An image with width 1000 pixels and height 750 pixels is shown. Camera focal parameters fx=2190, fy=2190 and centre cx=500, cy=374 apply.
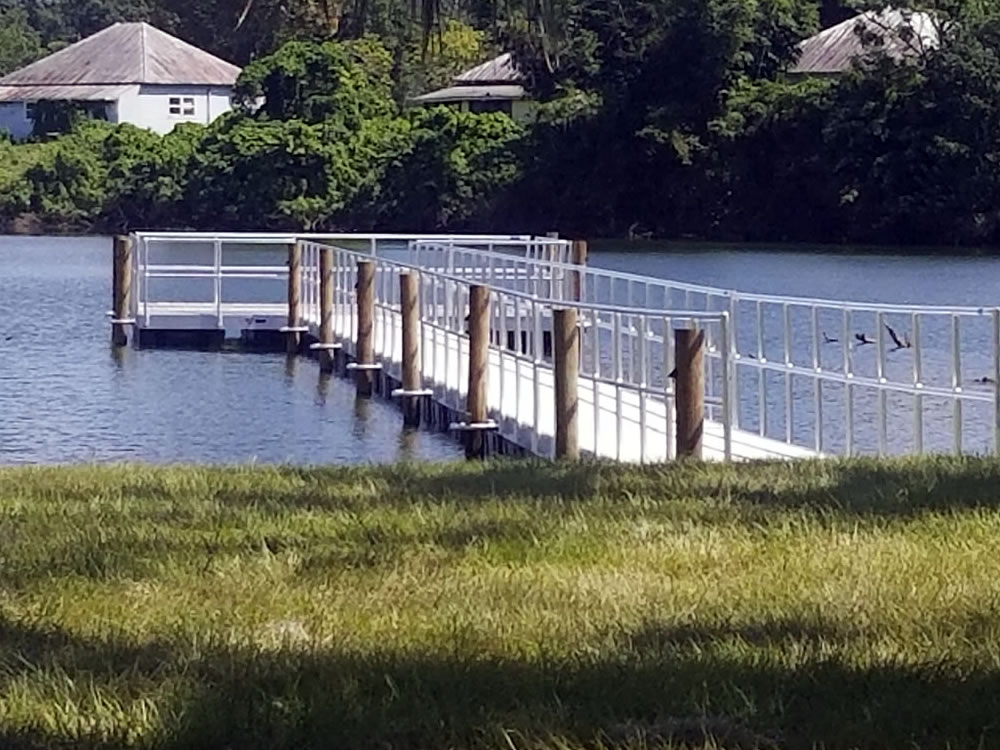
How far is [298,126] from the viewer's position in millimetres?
72438

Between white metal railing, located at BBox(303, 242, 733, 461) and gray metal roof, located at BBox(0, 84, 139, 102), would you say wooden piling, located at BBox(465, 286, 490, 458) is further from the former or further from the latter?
gray metal roof, located at BBox(0, 84, 139, 102)

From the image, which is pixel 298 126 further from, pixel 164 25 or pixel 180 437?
pixel 180 437

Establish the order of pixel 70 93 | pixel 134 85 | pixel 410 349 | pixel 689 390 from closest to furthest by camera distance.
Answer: pixel 689 390 → pixel 410 349 → pixel 70 93 → pixel 134 85

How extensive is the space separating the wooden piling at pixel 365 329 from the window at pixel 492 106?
51.1 metres

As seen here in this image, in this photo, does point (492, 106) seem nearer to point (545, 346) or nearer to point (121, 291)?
point (121, 291)

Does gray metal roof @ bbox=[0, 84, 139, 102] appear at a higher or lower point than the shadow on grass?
higher

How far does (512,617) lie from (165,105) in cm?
9002

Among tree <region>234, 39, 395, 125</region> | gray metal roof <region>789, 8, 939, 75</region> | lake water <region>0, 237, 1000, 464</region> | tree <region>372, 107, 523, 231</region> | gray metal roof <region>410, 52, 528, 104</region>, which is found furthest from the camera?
gray metal roof <region>410, 52, 528, 104</region>

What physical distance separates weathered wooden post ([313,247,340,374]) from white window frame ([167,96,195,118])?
203ft

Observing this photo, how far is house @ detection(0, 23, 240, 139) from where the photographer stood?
92.6 m

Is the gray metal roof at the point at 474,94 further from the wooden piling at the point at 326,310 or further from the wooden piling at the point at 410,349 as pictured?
the wooden piling at the point at 410,349

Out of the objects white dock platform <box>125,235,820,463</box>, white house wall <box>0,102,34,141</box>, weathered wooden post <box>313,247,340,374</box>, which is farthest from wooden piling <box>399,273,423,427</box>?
white house wall <box>0,102,34,141</box>

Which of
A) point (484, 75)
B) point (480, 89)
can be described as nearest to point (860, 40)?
point (480, 89)

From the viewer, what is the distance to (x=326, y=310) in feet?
109
